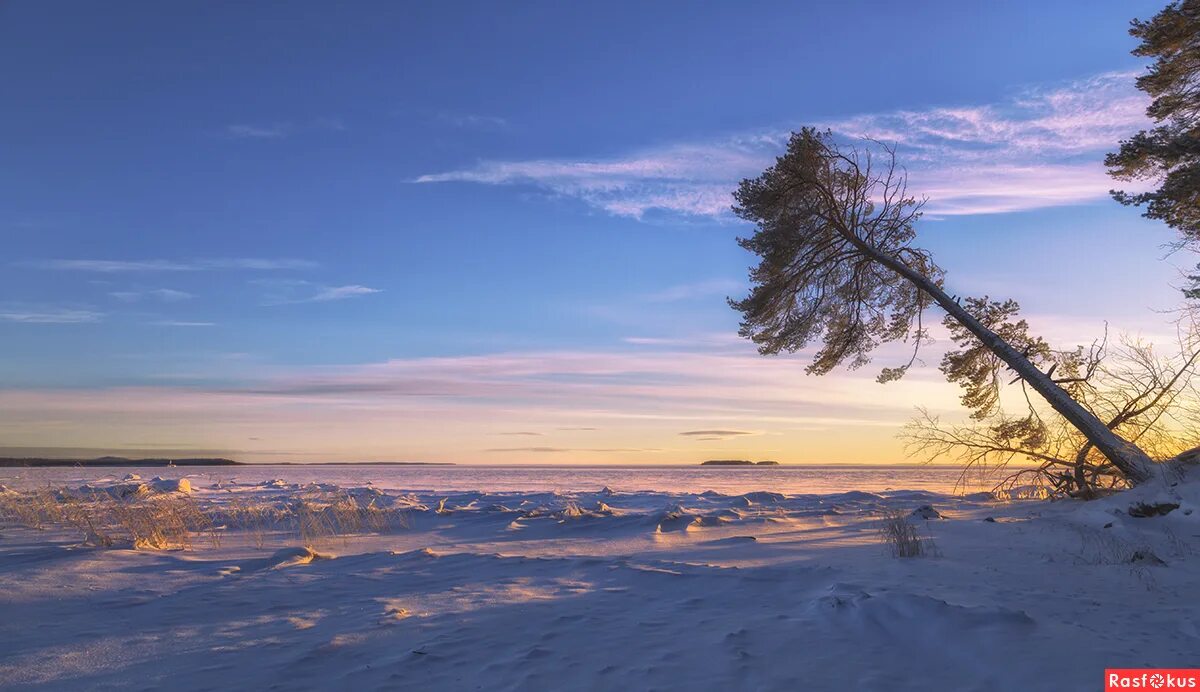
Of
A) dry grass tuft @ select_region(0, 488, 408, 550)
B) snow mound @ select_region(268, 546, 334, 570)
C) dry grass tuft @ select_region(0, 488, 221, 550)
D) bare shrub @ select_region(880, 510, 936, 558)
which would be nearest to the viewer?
bare shrub @ select_region(880, 510, 936, 558)

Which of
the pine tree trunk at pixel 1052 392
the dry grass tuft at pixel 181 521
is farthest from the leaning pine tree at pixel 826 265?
the dry grass tuft at pixel 181 521

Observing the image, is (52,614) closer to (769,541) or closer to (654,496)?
(769,541)

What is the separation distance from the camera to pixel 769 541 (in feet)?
29.7

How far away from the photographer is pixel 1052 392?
11578 mm

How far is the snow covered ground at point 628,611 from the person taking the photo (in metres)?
3.76

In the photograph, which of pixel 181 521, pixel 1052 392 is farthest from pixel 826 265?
pixel 181 521

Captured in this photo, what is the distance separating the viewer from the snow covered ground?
376 centimetres

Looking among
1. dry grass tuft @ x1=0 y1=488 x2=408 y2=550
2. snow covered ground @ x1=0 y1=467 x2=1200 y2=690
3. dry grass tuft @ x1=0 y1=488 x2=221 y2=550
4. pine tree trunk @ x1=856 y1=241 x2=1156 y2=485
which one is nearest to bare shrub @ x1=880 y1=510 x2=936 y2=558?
snow covered ground @ x1=0 y1=467 x2=1200 y2=690

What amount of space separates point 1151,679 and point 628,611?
3122 mm

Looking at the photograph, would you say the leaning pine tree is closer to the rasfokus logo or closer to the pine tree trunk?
the pine tree trunk

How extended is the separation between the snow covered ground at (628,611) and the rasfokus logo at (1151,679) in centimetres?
9

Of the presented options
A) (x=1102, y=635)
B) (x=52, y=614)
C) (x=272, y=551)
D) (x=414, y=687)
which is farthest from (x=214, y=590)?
(x=1102, y=635)

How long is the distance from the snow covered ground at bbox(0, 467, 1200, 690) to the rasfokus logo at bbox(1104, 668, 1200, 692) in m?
0.09

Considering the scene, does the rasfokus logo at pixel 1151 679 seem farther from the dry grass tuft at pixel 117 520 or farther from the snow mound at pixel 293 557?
the dry grass tuft at pixel 117 520
